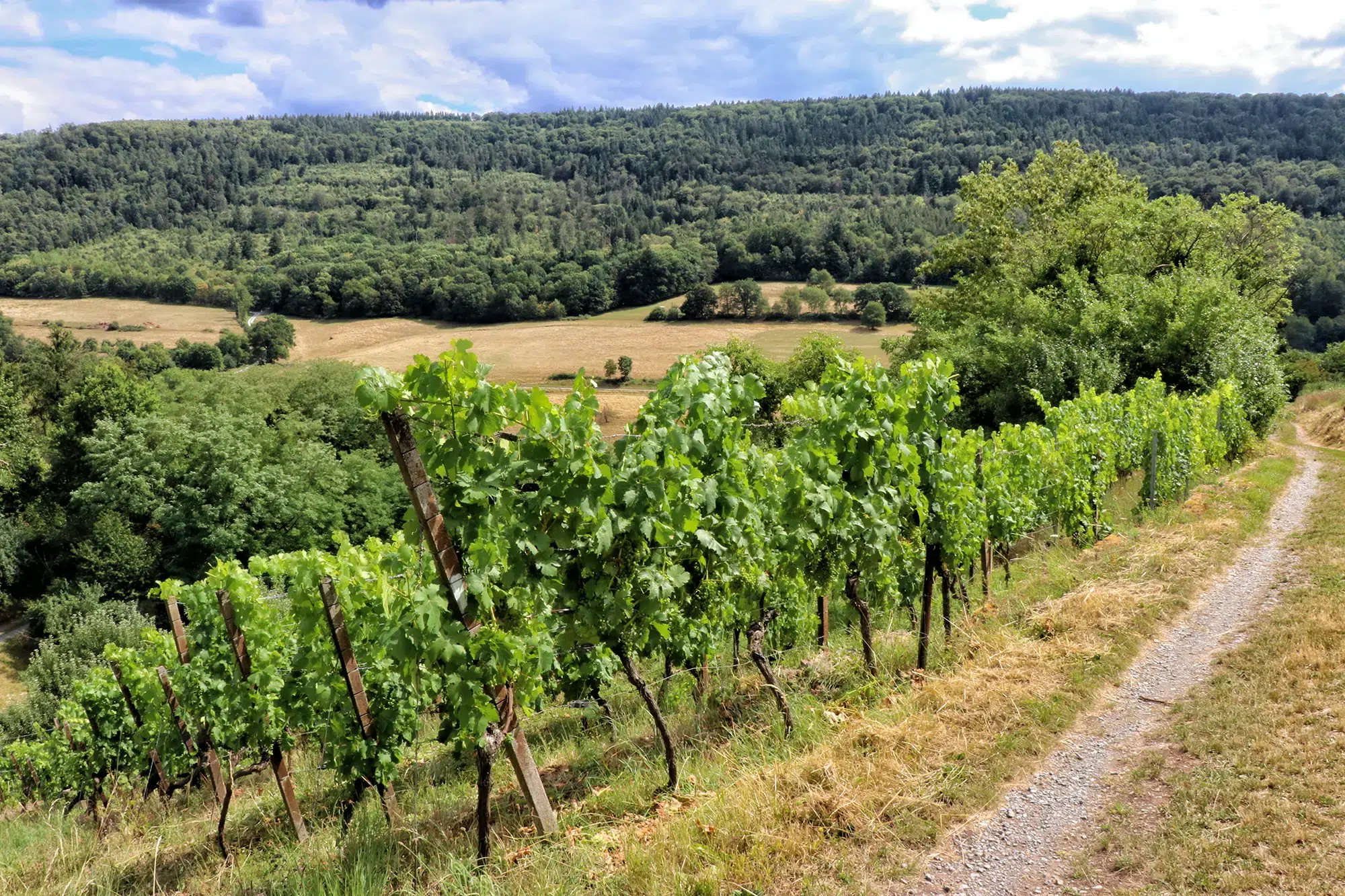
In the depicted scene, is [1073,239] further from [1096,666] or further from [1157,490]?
[1096,666]

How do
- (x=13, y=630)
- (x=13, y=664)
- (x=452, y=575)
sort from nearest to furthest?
(x=452, y=575) < (x=13, y=664) < (x=13, y=630)

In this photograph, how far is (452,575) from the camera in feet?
15.0

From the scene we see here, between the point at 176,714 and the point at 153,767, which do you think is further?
the point at 153,767

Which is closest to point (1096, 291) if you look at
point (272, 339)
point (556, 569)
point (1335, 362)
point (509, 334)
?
point (556, 569)

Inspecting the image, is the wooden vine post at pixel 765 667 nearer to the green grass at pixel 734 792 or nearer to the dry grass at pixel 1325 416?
the green grass at pixel 734 792

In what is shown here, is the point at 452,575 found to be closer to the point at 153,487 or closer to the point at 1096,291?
the point at 1096,291

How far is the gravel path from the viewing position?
4.59 m

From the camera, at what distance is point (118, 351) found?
2783 inches

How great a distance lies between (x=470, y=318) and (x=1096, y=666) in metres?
91.3

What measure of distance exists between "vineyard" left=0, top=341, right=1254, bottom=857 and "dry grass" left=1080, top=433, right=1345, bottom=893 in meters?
2.36

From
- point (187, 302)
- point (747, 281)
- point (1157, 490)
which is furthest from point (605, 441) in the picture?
point (187, 302)

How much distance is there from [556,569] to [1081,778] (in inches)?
152

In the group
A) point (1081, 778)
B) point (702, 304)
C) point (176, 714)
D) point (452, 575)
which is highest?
point (702, 304)

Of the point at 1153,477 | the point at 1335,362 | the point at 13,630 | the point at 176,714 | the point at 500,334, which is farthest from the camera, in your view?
the point at 500,334
